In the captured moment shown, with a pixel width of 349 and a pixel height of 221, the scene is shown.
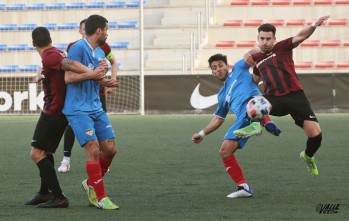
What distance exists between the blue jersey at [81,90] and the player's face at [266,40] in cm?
212

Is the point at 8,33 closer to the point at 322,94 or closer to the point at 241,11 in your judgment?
the point at 241,11

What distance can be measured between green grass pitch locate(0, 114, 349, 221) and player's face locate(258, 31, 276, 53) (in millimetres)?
1412

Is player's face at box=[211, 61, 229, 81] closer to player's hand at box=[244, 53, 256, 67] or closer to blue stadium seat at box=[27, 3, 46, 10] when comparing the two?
player's hand at box=[244, 53, 256, 67]

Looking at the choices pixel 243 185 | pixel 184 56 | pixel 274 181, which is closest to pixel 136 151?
pixel 274 181

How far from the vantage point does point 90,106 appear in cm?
729

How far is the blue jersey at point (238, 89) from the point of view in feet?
27.5

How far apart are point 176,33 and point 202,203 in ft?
83.9

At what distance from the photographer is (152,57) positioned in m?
32.0

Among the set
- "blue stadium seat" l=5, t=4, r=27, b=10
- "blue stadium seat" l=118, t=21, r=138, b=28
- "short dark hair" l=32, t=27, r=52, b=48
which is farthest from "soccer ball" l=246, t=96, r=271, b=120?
"blue stadium seat" l=5, t=4, r=27, b=10

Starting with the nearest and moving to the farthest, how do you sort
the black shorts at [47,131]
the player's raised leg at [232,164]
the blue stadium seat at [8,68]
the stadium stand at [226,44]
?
the black shorts at [47,131] → the player's raised leg at [232,164] → the blue stadium seat at [8,68] → the stadium stand at [226,44]

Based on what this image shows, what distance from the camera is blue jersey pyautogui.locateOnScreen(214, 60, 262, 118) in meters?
8.39

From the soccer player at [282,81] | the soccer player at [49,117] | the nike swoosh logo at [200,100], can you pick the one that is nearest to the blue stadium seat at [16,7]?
the nike swoosh logo at [200,100]

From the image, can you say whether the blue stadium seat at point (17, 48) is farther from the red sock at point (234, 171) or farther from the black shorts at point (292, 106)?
the red sock at point (234, 171)

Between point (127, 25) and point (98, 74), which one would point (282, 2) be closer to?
point (127, 25)
